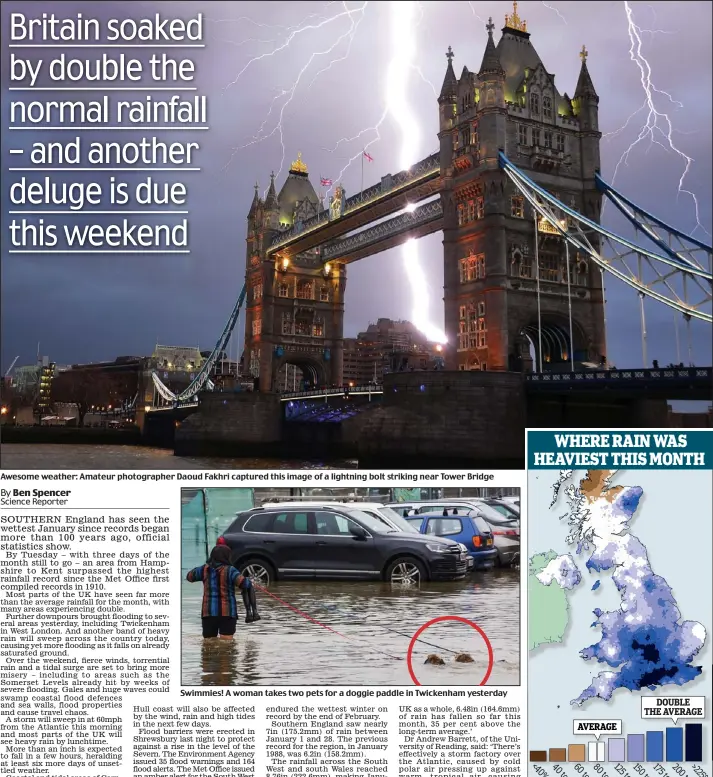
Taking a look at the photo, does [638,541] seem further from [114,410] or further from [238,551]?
[114,410]

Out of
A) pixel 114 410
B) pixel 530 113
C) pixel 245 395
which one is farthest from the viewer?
pixel 114 410

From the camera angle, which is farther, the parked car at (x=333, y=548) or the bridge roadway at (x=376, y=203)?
the bridge roadway at (x=376, y=203)

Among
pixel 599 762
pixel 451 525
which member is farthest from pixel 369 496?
pixel 599 762

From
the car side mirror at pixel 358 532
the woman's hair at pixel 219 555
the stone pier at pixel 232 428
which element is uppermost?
the stone pier at pixel 232 428

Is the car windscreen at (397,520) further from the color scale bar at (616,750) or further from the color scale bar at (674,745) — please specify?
the color scale bar at (674,745)

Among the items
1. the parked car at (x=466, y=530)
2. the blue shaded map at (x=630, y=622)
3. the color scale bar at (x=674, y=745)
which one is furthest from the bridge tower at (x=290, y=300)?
the color scale bar at (x=674, y=745)

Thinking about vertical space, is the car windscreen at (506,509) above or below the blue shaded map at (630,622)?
above

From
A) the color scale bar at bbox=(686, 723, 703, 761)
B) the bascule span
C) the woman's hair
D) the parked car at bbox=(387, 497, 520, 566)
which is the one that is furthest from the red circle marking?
the bascule span
